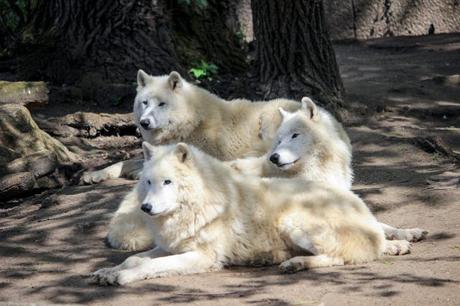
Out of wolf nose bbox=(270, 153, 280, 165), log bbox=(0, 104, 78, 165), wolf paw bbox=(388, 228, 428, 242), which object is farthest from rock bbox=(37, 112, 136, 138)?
wolf paw bbox=(388, 228, 428, 242)

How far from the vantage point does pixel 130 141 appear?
39.4 feet

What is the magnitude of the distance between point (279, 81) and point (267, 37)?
62 cm

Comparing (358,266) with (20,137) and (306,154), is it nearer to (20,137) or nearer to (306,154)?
(306,154)

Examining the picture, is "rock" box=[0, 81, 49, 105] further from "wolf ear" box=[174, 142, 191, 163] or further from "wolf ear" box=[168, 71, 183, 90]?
"wolf ear" box=[174, 142, 191, 163]

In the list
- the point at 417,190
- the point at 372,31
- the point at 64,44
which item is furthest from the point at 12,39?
the point at 417,190

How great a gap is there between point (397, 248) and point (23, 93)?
24.1ft

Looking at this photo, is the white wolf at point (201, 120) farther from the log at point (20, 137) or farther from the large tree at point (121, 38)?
the large tree at point (121, 38)

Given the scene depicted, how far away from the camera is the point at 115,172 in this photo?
9.83m

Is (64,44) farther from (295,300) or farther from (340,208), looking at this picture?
(295,300)

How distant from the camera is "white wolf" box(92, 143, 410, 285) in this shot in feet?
21.0

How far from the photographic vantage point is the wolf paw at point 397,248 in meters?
6.73

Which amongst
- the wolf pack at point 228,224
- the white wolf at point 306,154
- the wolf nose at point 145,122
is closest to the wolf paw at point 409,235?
the wolf pack at point 228,224

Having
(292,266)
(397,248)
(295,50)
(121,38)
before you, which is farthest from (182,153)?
(121,38)

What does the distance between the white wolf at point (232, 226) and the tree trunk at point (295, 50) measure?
467 cm
